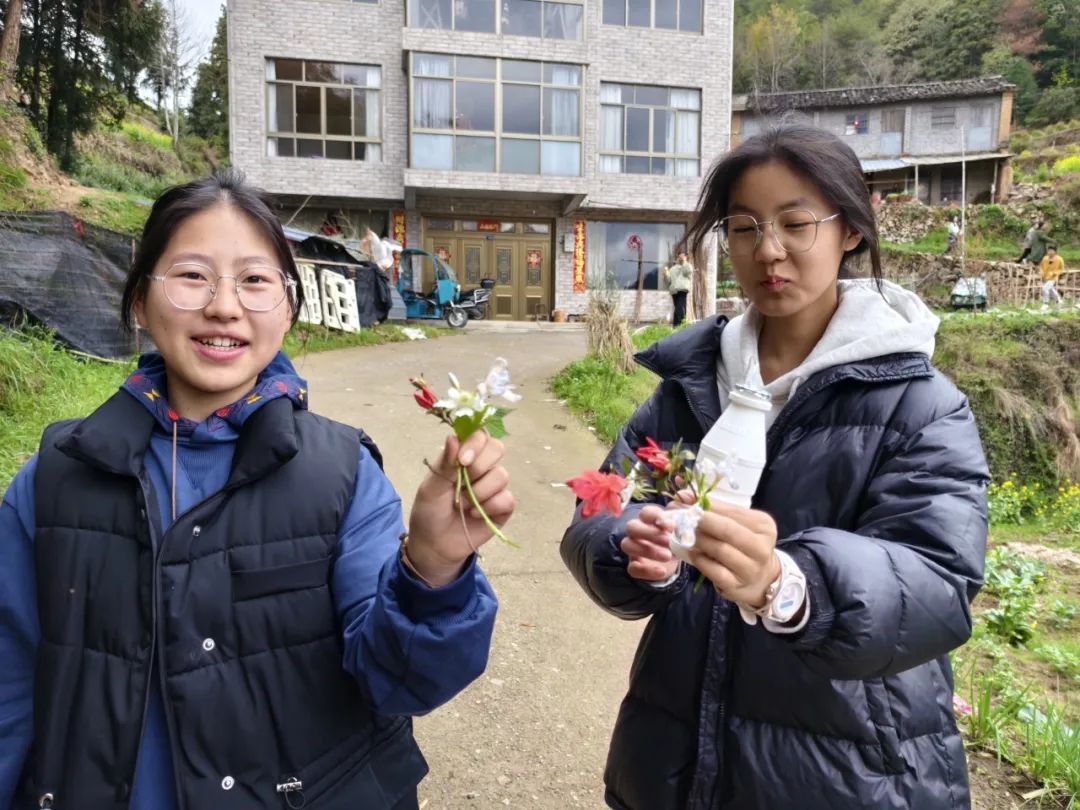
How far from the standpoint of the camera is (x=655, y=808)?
4.49 ft

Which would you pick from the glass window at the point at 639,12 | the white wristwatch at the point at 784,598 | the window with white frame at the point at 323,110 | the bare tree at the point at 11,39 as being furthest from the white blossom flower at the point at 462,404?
the glass window at the point at 639,12

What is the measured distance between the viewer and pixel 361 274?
1294 centimetres

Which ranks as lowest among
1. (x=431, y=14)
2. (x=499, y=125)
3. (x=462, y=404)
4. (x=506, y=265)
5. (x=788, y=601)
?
(x=788, y=601)

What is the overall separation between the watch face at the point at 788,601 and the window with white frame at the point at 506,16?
62.7 ft

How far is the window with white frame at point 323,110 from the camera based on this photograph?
17.5 metres

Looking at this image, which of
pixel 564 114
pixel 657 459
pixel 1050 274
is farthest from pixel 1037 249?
pixel 657 459

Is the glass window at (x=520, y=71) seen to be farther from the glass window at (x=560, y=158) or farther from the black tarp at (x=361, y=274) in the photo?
the black tarp at (x=361, y=274)

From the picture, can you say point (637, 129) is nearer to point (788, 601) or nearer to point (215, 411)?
point (215, 411)

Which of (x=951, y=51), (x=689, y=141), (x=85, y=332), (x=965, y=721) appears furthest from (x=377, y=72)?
(x=951, y=51)

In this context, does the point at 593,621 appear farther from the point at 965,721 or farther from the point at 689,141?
the point at 689,141

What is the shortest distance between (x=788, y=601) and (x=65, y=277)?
7.44m

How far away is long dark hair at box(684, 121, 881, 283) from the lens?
53.8 inches

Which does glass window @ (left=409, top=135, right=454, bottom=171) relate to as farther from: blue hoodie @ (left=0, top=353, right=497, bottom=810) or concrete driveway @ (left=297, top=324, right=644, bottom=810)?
blue hoodie @ (left=0, top=353, right=497, bottom=810)

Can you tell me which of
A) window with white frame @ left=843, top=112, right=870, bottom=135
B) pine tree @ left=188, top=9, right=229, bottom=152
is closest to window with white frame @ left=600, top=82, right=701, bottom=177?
window with white frame @ left=843, top=112, right=870, bottom=135
